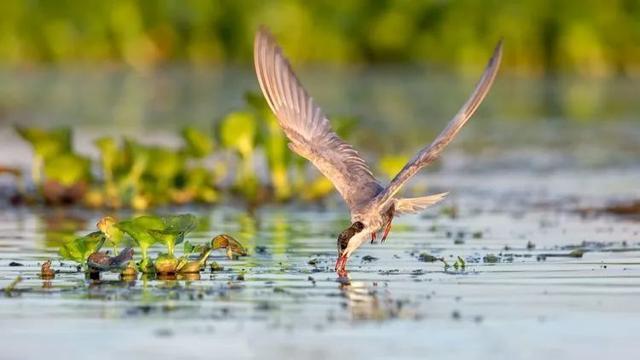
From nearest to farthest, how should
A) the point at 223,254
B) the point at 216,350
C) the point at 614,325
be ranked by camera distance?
the point at 216,350 < the point at 614,325 < the point at 223,254

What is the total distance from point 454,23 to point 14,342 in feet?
107

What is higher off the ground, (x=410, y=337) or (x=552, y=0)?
(x=552, y=0)

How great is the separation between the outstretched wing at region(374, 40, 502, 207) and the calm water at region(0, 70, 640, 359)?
0.55m

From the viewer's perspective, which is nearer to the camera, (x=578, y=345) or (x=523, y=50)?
(x=578, y=345)

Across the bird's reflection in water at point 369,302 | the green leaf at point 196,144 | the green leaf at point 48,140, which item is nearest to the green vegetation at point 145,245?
the bird's reflection in water at point 369,302

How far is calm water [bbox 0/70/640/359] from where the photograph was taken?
8273mm

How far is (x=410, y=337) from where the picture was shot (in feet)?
27.6

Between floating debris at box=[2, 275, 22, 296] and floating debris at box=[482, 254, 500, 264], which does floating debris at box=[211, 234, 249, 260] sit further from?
floating debris at box=[482, 254, 500, 264]

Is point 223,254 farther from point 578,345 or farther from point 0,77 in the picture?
point 0,77

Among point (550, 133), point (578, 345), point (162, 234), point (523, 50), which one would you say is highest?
point (523, 50)

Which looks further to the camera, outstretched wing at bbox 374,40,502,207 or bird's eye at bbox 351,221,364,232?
bird's eye at bbox 351,221,364,232

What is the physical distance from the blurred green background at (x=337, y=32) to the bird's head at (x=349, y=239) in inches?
1136

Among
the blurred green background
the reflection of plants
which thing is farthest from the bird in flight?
the blurred green background

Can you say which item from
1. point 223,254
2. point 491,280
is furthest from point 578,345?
point 223,254
